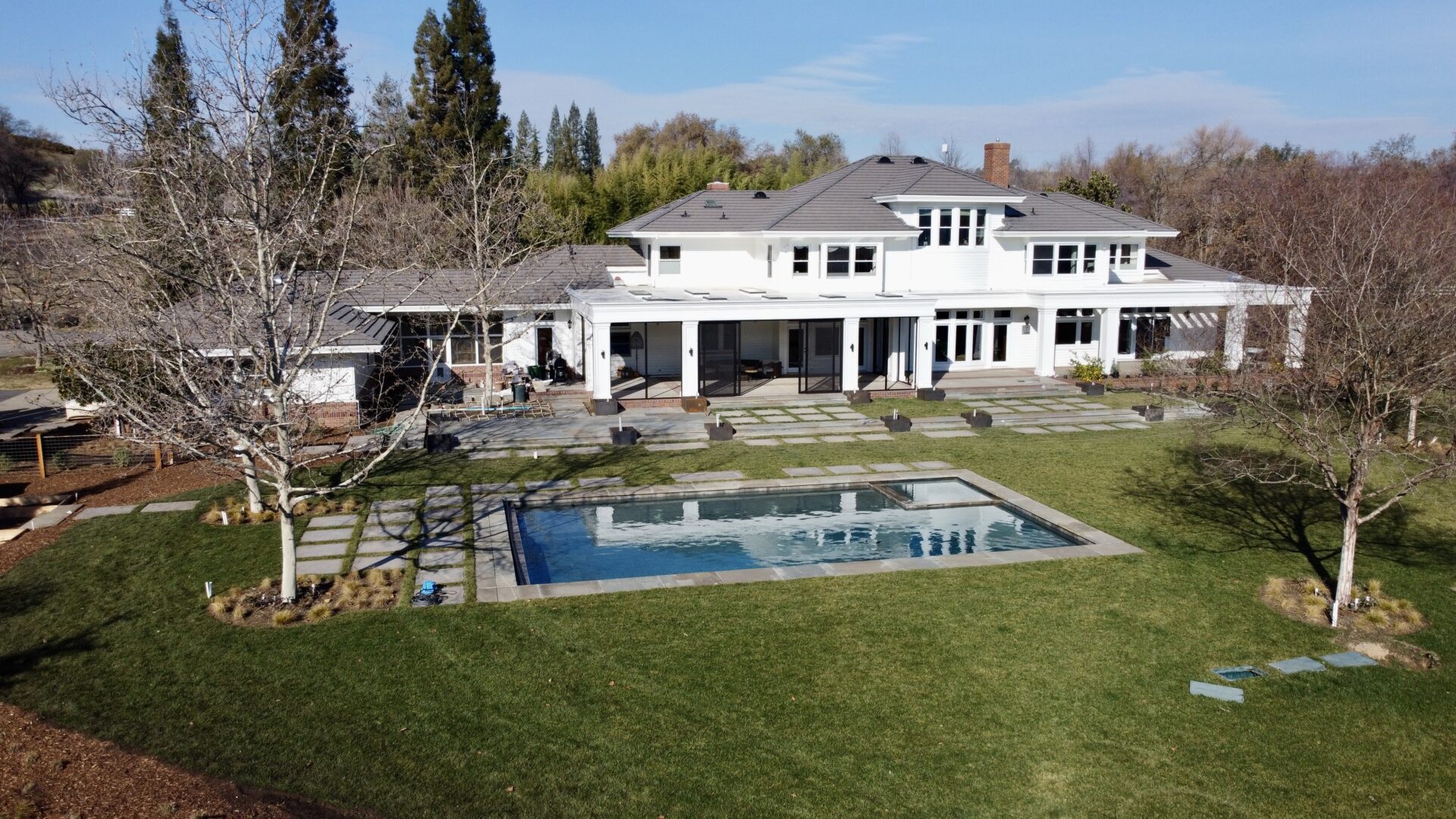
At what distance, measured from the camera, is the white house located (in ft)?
95.6

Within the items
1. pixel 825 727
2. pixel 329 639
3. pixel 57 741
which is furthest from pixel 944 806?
pixel 57 741

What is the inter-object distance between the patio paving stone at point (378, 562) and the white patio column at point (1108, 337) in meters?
24.7

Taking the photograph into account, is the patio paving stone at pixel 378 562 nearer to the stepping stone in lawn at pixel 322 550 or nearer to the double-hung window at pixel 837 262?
the stepping stone in lawn at pixel 322 550

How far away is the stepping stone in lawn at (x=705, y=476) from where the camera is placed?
62.0ft

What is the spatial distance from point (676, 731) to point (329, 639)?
14.9ft

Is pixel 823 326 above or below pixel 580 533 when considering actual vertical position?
above

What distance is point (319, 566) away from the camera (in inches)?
539

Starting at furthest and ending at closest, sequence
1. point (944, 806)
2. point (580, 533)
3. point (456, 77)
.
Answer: point (456, 77) → point (580, 533) → point (944, 806)

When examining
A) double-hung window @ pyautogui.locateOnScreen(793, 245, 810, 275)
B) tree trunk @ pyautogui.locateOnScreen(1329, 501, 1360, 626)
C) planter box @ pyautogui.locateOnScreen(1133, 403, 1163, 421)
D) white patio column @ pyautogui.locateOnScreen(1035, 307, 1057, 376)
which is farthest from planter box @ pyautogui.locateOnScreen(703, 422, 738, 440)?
white patio column @ pyautogui.locateOnScreen(1035, 307, 1057, 376)

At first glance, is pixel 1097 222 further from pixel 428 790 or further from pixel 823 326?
pixel 428 790

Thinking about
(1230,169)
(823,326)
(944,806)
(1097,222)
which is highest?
(1230,169)

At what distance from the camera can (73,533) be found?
1527 cm

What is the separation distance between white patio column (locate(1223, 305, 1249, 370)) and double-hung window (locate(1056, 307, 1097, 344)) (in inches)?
168

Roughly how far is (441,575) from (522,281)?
18.8 meters
